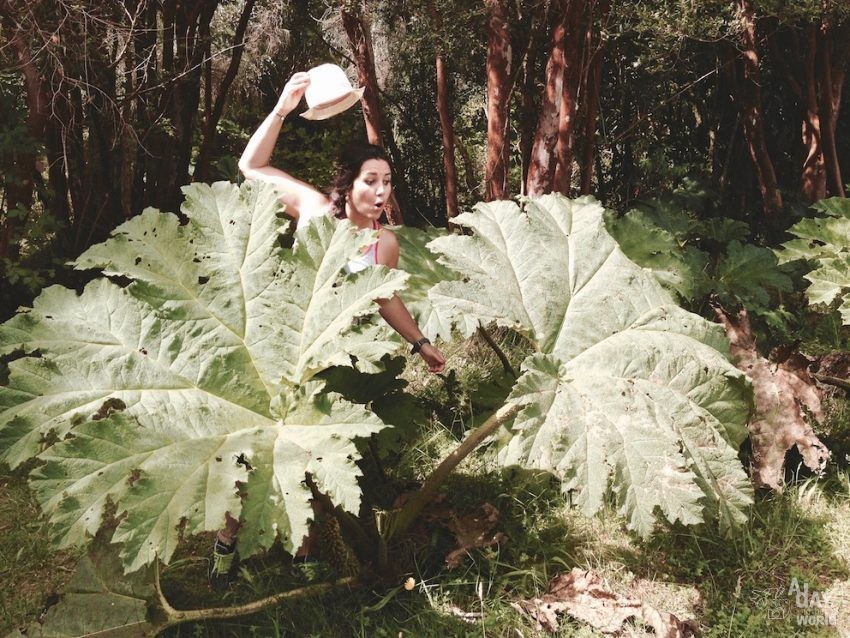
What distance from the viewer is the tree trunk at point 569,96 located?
3119 millimetres

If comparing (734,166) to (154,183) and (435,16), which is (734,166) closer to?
(435,16)

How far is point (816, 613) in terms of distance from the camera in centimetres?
221

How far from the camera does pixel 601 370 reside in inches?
84.7

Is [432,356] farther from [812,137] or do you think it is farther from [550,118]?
[812,137]

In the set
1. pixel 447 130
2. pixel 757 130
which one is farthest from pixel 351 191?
pixel 757 130

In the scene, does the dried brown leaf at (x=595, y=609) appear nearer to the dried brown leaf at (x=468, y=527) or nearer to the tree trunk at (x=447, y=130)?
the dried brown leaf at (x=468, y=527)

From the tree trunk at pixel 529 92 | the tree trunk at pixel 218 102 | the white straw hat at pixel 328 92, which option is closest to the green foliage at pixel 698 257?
the tree trunk at pixel 529 92

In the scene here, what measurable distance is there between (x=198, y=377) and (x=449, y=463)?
0.81 m

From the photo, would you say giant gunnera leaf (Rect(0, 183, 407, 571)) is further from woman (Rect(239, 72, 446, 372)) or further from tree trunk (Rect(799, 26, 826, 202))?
tree trunk (Rect(799, 26, 826, 202))

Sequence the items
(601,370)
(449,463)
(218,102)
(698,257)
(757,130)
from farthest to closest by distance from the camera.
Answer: (757,130) < (218,102) < (698,257) < (449,463) < (601,370)

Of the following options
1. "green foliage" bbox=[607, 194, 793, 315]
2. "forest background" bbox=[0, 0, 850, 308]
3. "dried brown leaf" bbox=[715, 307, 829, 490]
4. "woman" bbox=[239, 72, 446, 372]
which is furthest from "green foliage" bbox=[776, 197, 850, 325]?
"woman" bbox=[239, 72, 446, 372]

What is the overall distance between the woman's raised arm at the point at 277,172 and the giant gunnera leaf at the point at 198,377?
0.81 ft

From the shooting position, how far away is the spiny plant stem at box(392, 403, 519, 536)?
87.7 inches

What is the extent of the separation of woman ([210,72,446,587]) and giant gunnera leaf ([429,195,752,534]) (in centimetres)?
27
